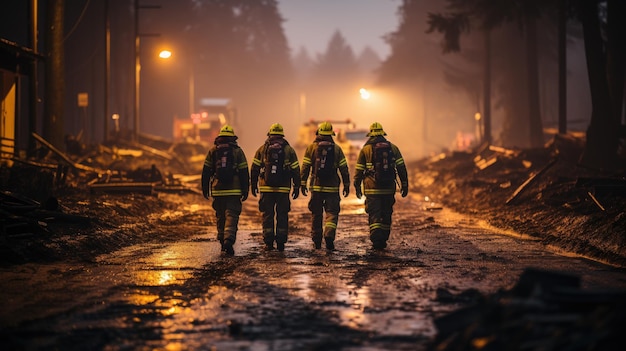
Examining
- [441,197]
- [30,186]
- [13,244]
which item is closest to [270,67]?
[441,197]

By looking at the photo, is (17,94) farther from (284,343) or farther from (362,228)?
(284,343)

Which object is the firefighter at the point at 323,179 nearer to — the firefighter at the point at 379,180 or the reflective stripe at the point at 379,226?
the firefighter at the point at 379,180

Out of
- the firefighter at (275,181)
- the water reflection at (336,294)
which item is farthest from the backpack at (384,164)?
the water reflection at (336,294)

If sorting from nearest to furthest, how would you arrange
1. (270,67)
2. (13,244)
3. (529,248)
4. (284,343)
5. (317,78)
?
(284,343)
(13,244)
(529,248)
(270,67)
(317,78)

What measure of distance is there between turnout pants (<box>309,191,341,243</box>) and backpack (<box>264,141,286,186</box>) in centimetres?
67

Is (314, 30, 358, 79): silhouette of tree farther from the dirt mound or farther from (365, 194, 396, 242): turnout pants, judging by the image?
(365, 194, 396, 242): turnout pants

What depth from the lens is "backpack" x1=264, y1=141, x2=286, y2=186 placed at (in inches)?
513

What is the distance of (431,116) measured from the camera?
81188 mm

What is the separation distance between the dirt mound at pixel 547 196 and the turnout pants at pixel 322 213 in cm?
346

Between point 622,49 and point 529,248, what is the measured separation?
11.8 m

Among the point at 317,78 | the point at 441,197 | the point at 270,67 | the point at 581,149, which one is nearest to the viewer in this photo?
the point at 581,149

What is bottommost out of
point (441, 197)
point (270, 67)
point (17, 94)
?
point (441, 197)

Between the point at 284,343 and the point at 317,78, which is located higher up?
the point at 317,78

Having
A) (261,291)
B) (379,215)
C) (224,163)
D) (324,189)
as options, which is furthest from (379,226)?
(261,291)
